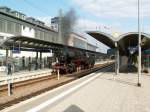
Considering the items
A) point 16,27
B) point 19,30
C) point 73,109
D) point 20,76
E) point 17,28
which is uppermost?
point 16,27

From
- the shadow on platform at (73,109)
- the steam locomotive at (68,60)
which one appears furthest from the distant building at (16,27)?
the shadow on platform at (73,109)

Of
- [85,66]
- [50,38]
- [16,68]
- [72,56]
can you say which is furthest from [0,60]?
[50,38]

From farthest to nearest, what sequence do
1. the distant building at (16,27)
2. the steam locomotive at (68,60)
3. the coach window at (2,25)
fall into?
the distant building at (16,27)
the coach window at (2,25)
the steam locomotive at (68,60)

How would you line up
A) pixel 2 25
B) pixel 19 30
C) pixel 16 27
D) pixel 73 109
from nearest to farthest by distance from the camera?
1. pixel 73 109
2. pixel 2 25
3. pixel 16 27
4. pixel 19 30

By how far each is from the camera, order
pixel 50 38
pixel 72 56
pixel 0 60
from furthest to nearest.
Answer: pixel 50 38 → pixel 72 56 → pixel 0 60

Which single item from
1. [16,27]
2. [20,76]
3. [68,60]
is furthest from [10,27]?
[20,76]

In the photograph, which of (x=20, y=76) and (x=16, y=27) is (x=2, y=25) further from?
(x=20, y=76)

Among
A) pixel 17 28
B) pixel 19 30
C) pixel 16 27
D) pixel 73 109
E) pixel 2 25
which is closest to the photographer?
pixel 73 109

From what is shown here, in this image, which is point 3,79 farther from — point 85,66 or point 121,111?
point 85,66

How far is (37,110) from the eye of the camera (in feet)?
35.6

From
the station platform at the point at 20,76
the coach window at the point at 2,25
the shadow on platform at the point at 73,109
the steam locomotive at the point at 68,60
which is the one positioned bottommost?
the shadow on platform at the point at 73,109

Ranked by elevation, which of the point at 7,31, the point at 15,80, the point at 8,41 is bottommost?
the point at 15,80

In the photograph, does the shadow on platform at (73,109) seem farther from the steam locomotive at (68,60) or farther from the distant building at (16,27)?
the distant building at (16,27)

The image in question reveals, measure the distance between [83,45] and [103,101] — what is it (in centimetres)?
11738
